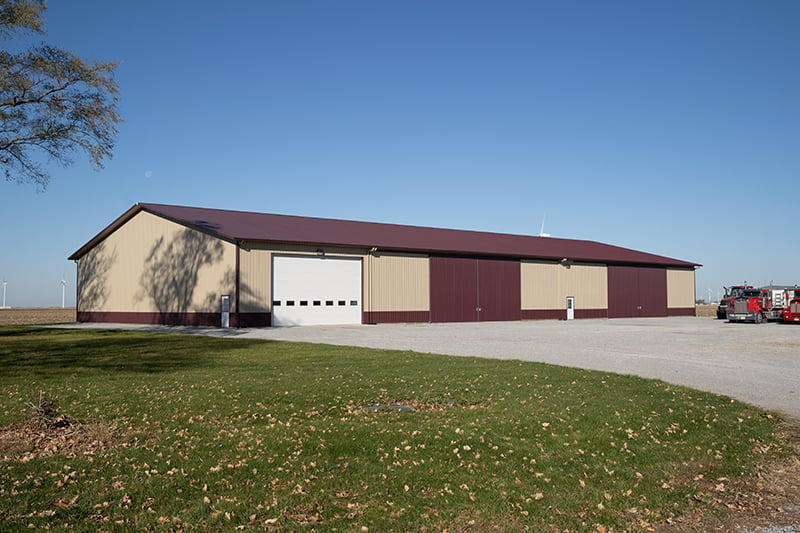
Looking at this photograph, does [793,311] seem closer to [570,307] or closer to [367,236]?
[570,307]

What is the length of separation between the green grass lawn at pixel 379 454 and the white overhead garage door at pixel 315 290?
22999 mm

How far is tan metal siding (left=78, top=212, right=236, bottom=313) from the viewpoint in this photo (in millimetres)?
36594

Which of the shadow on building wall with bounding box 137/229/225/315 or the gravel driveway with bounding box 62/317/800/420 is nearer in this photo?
the gravel driveway with bounding box 62/317/800/420

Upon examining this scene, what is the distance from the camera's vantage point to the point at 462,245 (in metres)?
46.6

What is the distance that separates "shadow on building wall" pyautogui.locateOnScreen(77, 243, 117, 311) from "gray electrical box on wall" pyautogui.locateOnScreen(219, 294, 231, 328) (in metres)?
13.0

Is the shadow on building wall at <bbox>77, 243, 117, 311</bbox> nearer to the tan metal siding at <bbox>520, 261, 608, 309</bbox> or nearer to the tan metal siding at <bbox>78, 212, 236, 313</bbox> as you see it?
the tan metal siding at <bbox>78, 212, 236, 313</bbox>

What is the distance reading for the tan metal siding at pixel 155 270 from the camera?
36.6 meters

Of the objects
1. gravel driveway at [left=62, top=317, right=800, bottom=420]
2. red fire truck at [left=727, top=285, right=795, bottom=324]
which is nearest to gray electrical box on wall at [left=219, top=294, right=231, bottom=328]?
gravel driveway at [left=62, top=317, right=800, bottom=420]

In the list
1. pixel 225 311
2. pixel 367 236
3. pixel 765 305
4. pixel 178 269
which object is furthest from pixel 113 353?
pixel 765 305

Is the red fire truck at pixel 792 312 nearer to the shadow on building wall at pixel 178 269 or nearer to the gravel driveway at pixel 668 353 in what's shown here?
the gravel driveway at pixel 668 353

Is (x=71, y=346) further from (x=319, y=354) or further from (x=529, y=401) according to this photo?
(x=529, y=401)

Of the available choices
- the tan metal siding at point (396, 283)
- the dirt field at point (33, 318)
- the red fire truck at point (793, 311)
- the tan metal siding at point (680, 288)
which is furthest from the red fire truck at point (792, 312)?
the dirt field at point (33, 318)

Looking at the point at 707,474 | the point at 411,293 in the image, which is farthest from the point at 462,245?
the point at 707,474

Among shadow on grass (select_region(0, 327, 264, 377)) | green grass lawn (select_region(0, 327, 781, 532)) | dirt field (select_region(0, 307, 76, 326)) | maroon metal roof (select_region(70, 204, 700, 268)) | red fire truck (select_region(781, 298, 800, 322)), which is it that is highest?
maroon metal roof (select_region(70, 204, 700, 268))
